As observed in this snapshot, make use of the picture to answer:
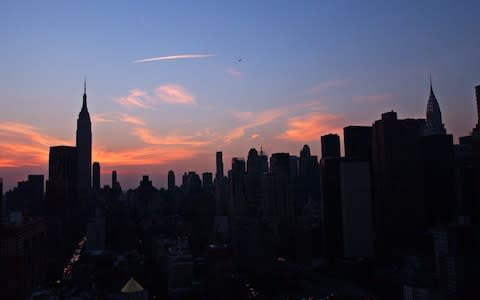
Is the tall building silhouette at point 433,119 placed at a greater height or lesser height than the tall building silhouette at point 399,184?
greater

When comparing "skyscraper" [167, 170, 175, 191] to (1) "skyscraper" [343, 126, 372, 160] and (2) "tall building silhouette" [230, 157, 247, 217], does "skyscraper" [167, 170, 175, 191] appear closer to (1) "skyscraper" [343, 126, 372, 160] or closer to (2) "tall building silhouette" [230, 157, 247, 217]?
(2) "tall building silhouette" [230, 157, 247, 217]

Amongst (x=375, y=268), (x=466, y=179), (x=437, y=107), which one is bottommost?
(x=375, y=268)

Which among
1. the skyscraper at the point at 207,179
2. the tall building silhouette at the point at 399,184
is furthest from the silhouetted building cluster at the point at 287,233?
the skyscraper at the point at 207,179

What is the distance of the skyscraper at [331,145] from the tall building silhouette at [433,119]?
37.5 ft

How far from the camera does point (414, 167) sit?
146ft

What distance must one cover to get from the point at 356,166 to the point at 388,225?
6675 mm

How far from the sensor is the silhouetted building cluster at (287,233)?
30547mm

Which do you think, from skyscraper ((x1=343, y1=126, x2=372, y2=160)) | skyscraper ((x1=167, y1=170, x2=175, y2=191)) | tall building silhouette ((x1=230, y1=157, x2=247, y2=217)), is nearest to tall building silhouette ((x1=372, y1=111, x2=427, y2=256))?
skyscraper ((x1=343, y1=126, x2=372, y2=160))

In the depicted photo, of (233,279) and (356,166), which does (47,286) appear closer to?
(233,279)

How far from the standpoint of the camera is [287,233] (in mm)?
48906

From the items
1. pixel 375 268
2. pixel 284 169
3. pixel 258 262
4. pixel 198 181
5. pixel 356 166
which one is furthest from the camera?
pixel 198 181

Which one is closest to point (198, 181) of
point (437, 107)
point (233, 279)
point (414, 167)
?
point (437, 107)

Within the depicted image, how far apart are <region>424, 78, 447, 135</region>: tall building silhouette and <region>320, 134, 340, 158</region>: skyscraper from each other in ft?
37.5

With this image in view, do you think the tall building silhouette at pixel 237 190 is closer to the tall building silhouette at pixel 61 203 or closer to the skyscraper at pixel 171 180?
the tall building silhouette at pixel 61 203
